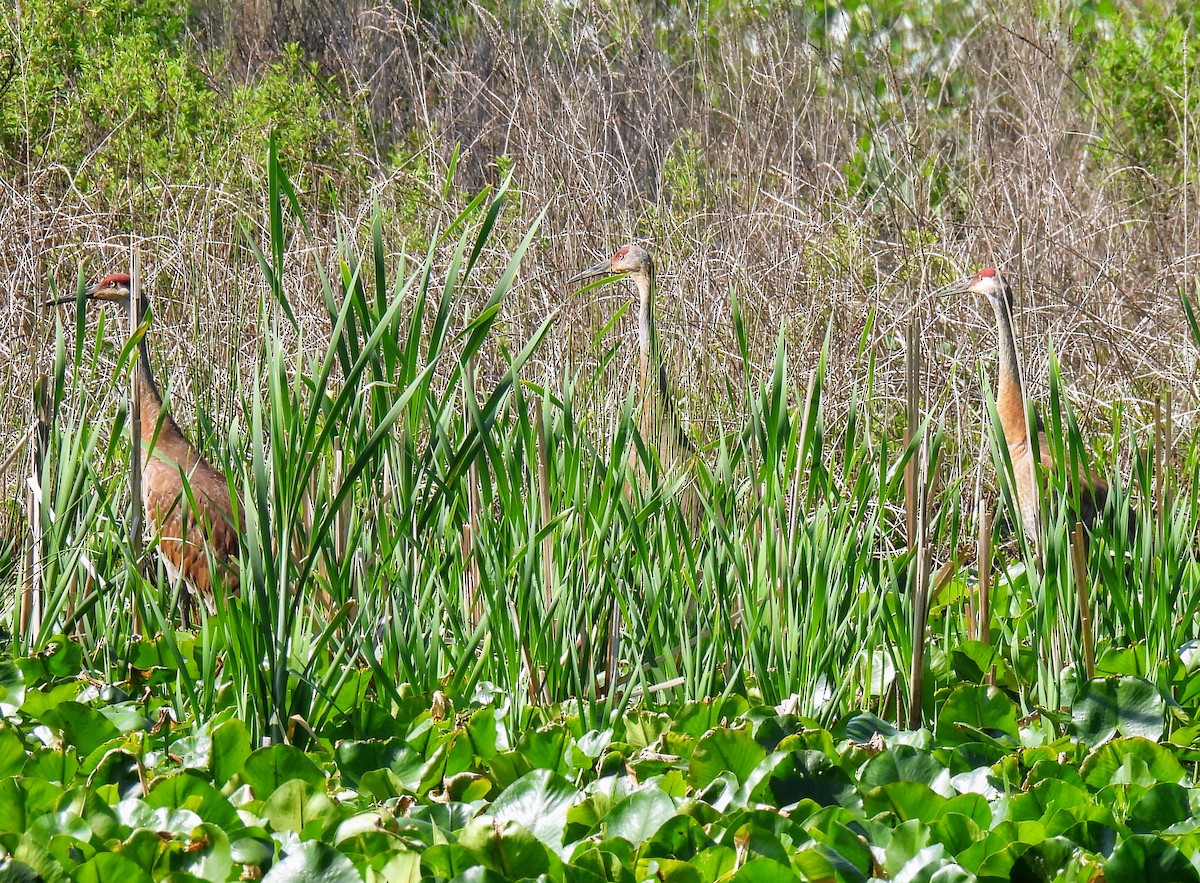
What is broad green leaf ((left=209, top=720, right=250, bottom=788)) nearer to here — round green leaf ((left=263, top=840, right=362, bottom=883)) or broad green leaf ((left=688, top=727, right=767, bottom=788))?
round green leaf ((left=263, top=840, right=362, bottom=883))

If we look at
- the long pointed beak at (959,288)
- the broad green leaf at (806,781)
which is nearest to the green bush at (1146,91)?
the long pointed beak at (959,288)

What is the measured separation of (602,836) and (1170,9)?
334 inches

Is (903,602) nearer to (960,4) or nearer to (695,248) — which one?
(695,248)

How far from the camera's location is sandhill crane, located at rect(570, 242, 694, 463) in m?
3.11

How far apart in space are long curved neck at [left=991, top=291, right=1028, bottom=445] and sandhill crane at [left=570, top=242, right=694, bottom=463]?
111cm

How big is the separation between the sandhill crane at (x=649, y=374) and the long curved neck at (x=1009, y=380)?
3.63 feet

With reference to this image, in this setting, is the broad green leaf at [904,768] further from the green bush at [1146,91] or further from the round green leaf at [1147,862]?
the green bush at [1146,91]

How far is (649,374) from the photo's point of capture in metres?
3.24

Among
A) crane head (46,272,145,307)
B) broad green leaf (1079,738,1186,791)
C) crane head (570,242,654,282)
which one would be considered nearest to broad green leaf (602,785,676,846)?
broad green leaf (1079,738,1186,791)

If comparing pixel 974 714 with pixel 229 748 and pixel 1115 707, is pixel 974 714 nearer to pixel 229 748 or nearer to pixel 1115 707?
pixel 1115 707

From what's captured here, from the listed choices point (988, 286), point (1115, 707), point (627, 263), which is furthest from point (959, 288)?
point (1115, 707)

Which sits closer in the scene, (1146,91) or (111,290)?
(111,290)

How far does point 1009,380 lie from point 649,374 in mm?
1748

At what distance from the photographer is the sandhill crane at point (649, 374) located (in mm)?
3113
